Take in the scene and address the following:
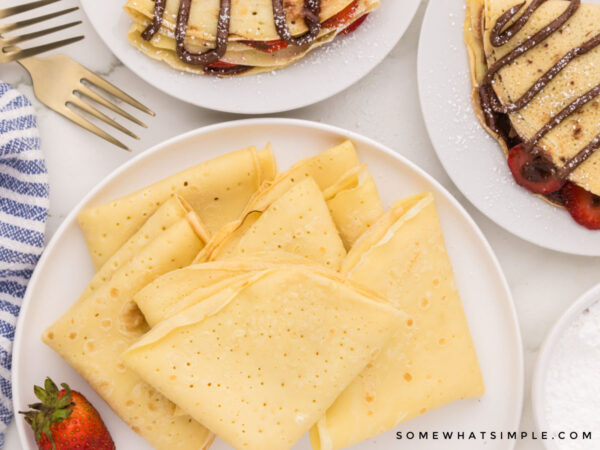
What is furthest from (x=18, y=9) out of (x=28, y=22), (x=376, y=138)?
(x=376, y=138)

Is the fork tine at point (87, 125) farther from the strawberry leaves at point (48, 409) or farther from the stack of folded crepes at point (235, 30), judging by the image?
the strawberry leaves at point (48, 409)

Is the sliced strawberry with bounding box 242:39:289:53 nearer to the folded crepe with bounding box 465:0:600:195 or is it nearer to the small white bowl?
the folded crepe with bounding box 465:0:600:195

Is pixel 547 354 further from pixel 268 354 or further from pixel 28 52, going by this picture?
pixel 28 52

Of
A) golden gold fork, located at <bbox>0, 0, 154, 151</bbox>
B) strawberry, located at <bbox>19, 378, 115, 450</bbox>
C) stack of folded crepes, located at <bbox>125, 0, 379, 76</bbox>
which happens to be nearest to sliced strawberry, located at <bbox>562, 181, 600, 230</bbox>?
stack of folded crepes, located at <bbox>125, 0, 379, 76</bbox>

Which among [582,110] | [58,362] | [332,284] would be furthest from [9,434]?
[582,110]

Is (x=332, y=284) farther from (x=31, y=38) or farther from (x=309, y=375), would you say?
(x=31, y=38)
